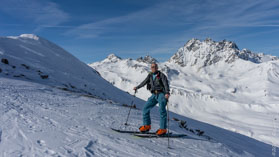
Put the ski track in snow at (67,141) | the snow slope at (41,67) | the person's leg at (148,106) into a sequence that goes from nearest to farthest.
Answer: the ski track in snow at (67,141)
the person's leg at (148,106)
the snow slope at (41,67)

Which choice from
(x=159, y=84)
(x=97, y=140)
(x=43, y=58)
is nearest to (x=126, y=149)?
(x=97, y=140)

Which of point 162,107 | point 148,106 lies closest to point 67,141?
point 148,106

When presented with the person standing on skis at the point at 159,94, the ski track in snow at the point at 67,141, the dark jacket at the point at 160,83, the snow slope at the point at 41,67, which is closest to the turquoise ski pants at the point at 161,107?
the person standing on skis at the point at 159,94

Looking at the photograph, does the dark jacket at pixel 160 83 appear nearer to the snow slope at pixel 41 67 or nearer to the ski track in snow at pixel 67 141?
the ski track in snow at pixel 67 141

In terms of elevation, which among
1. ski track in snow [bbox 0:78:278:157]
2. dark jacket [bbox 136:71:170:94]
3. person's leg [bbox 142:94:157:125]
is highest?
dark jacket [bbox 136:71:170:94]

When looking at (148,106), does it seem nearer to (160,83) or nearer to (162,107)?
(162,107)

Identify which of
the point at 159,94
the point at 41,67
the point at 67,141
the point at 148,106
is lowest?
the point at 67,141

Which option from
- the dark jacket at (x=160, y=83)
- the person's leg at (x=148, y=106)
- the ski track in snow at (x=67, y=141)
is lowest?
the ski track in snow at (x=67, y=141)

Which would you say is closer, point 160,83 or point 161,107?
point 161,107

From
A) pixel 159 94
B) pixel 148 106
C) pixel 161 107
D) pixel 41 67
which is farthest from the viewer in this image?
pixel 41 67

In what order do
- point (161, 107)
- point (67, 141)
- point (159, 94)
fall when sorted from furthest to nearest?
point (159, 94) < point (161, 107) < point (67, 141)

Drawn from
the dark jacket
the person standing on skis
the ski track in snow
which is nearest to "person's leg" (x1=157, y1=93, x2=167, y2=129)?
the person standing on skis

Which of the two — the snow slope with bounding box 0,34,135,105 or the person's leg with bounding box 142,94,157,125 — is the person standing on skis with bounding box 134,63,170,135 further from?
the snow slope with bounding box 0,34,135,105

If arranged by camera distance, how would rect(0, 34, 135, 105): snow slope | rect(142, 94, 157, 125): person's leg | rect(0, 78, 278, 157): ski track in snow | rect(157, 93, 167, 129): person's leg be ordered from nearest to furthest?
1. rect(0, 78, 278, 157): ski track in snow
2. rect(157, 93, 167, 129): person's leg
3. rect(142, 94, 157, 125): person's leg
4. rect(0, 34, 135, 105): snow slope
